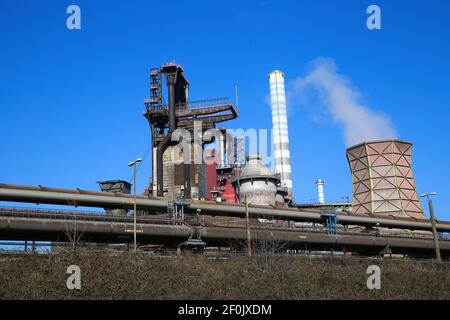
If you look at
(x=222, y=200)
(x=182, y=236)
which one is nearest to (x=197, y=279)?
(x=182, y=236)

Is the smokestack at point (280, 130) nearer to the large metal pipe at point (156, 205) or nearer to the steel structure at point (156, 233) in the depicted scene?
the large metal pipe at point (156, 205)

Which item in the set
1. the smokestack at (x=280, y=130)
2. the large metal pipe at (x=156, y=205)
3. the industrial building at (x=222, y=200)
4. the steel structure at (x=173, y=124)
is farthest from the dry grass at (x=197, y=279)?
the smokestack at (x=280, y=130)

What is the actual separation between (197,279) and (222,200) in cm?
4789

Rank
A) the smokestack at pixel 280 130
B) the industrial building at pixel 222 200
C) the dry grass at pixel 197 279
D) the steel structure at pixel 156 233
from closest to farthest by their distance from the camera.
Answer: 1. the dry grass at pixel 197 279
2. the steel structure at pixel 156 233
3. the industrial building at pixel 222 200
4. the smokestack at pixel 280 130

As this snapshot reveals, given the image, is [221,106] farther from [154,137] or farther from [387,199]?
[387,199]

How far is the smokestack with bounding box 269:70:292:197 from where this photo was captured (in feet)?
307

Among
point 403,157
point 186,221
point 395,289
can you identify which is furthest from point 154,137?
point 395,289

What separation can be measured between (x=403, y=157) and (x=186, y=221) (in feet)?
165

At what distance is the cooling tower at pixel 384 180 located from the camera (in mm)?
77375

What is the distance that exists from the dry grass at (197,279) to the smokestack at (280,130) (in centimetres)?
6113

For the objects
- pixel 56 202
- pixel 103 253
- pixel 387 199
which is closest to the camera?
pixel 103 253

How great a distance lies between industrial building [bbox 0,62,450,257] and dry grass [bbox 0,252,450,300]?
24.8 ft

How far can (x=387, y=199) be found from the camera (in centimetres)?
7769

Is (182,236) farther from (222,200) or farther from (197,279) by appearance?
(222,200)
